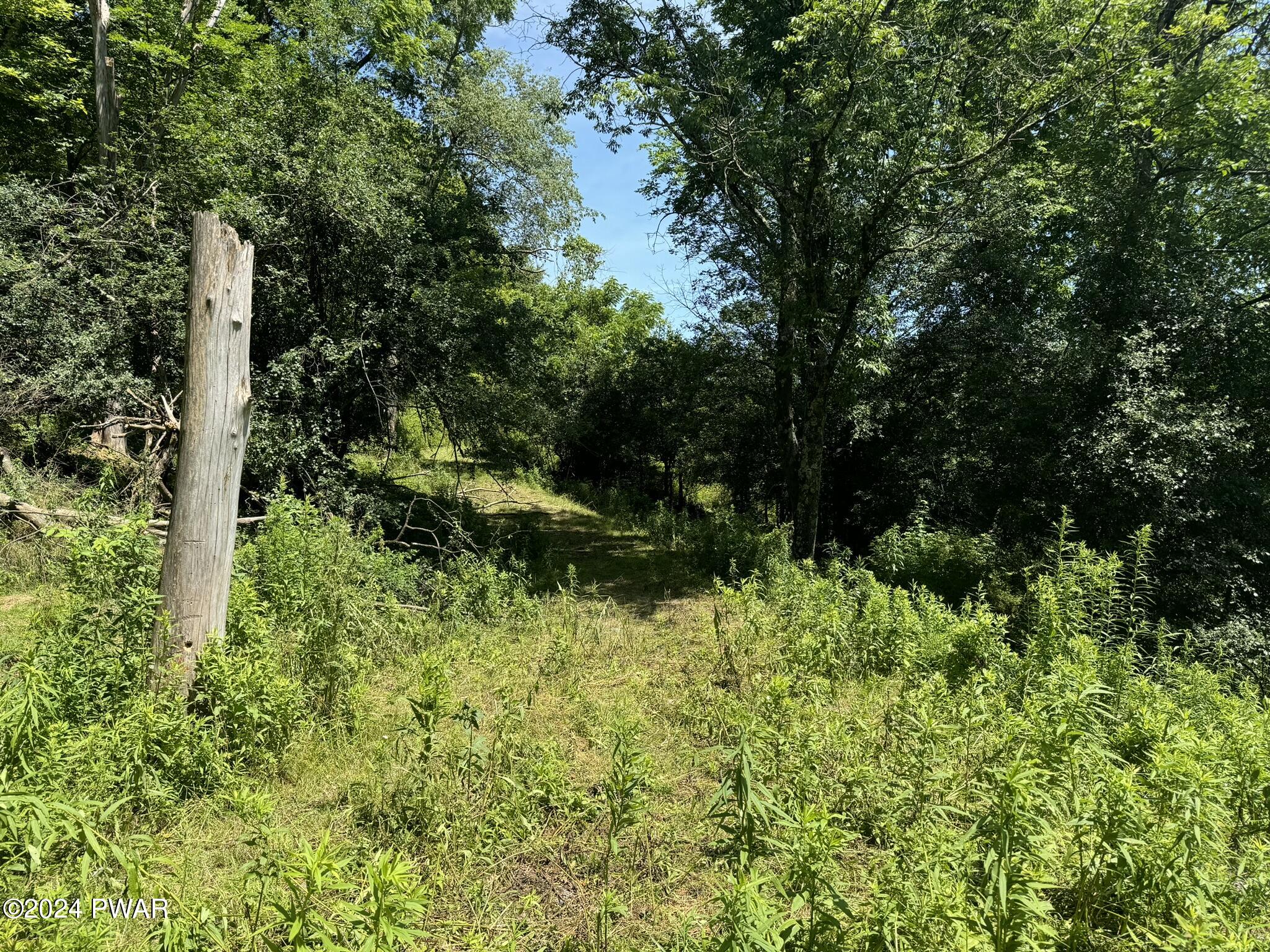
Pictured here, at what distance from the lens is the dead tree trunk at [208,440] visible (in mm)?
4090

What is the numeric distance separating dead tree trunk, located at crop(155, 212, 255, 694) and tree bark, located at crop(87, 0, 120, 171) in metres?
9.39

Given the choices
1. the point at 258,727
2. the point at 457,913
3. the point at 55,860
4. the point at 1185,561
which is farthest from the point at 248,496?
the point at 1185,561

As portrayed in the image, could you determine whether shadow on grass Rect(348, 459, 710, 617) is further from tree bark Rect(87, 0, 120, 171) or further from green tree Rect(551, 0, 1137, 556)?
tree bark Rect(87, 0, 120, 171)

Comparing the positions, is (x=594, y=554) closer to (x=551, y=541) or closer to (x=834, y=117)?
(x=551, y=541)

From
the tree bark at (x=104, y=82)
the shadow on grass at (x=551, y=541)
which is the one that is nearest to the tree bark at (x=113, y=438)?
the shadow on grass at (x=551, y=541)

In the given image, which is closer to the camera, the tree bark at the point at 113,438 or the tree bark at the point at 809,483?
the tree bark at the point at 113,438

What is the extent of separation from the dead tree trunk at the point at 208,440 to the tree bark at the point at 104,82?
30.8ft

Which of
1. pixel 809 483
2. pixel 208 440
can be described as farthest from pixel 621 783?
pixel 809 483

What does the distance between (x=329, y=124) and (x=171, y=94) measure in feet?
19.7

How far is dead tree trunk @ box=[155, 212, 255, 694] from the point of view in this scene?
13.4 ft

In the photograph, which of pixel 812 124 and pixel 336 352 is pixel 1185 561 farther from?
pixel 336 352

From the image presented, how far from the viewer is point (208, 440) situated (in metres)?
Result: 4.27

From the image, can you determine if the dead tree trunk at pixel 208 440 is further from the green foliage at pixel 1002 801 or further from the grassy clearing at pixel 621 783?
the green foliage at pixel 1002 801

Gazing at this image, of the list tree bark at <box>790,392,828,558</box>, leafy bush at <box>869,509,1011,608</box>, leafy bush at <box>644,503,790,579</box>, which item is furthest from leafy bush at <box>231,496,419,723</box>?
tree bark at <box>790,392,828,558</box>
